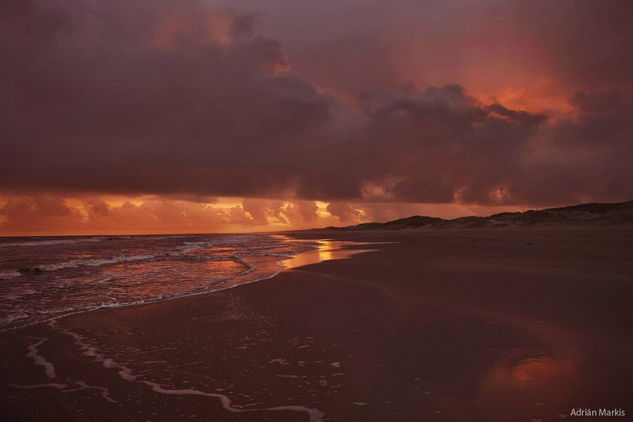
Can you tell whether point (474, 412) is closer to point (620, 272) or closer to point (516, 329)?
point (516, 329)

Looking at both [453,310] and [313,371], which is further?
[453,310]

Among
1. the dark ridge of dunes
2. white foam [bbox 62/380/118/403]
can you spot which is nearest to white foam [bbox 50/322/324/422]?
white foam [bbox 62/380/118/403]

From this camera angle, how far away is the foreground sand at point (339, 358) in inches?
182

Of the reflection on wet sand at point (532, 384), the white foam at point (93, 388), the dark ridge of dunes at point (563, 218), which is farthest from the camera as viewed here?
the dark ridge of dunes at point (563, 218)

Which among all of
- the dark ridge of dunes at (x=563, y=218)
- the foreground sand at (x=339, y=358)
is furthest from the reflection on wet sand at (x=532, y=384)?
the dark ridge of dunes at (x=563, y=218)

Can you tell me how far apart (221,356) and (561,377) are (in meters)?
5.41

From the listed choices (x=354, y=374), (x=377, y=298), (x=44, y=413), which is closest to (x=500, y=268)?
(x=377, y=298)

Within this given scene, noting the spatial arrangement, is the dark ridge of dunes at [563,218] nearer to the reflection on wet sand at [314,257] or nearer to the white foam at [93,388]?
the reflection on wet sand at [314,257]

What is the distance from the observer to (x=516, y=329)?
760cm

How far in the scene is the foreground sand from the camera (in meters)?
4.63

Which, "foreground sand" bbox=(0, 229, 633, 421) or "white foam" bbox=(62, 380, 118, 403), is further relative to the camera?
"white foam" bbox=(62, 380, 118, 403)

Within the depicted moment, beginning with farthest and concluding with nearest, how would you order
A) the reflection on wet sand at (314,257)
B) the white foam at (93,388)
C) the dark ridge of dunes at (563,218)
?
the dark ridge of dunes at (563,218)
the reflection on wet sand at (314,257)
the white foam at (93,388)

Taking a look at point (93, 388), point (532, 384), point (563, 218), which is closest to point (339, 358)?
point (532, 384)

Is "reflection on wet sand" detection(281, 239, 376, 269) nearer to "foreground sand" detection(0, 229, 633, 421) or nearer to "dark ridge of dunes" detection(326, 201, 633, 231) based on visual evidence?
"foreground sand" detection(0, 229, 633, 421)
